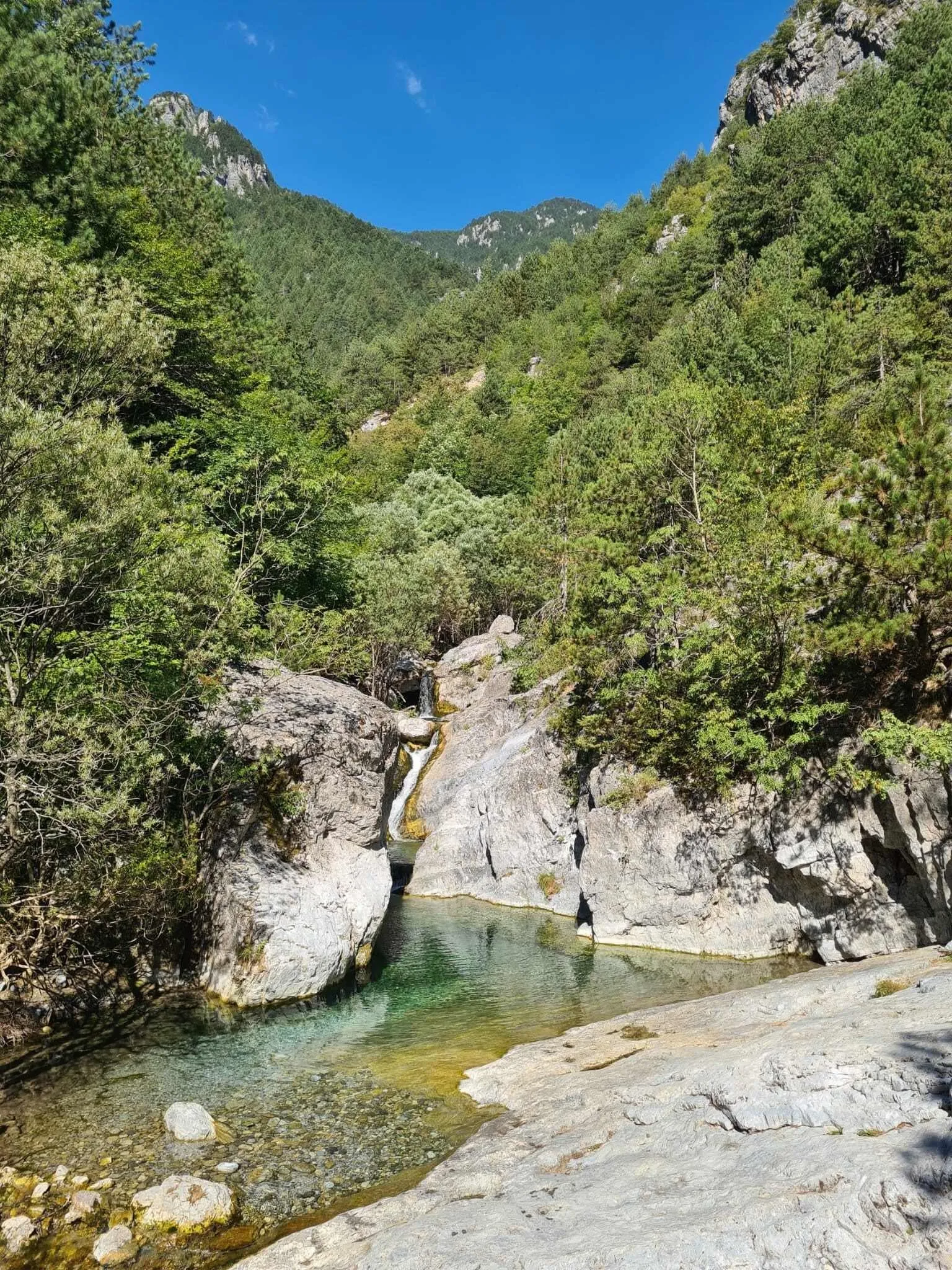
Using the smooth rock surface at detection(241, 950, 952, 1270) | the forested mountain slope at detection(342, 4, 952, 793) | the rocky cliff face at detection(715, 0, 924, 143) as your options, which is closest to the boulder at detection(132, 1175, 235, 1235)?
the smooth rock surface at detection(241, 950, 952, 1270)

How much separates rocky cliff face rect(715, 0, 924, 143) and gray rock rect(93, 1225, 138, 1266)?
11105cm

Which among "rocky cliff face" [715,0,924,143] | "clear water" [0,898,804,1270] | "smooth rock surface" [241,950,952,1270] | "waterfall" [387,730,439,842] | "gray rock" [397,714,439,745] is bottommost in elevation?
"clear water" [0,898,804,1270]

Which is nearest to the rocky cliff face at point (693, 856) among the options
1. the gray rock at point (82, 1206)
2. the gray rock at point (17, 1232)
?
the gray rock at point (82, 1206)

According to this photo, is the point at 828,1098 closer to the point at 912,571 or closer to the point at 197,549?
the point at 912,571

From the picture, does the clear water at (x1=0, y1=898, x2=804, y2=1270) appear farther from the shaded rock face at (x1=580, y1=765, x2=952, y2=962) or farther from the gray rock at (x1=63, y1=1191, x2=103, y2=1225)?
the shaded rock face at (x1=580, y1=765, x2=952, y2=962)

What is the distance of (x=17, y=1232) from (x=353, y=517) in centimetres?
2959

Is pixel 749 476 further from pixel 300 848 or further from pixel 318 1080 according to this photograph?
pixel 318 1080

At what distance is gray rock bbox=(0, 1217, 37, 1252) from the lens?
26.0 ft

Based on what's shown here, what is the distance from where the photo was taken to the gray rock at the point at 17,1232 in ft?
26.0

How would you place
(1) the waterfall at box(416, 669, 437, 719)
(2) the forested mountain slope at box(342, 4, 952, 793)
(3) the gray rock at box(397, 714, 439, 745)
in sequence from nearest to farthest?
(2) the forested mountain slope at box(342, 4, 952, 793) < (3) the gray rock at box(397, 714, 439, 745) < (1) the waterfall at box(416, 669, 437, 719)

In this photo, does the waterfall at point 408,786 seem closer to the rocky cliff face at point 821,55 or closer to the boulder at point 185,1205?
the boulder at point 185,1205

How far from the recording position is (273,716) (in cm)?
1886

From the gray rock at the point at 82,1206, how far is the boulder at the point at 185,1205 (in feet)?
1.36

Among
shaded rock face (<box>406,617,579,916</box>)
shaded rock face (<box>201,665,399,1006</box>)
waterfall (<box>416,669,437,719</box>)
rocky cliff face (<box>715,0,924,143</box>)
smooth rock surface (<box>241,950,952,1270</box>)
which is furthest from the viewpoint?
rocky cliff face (<box>715,0,924,143</box>)
